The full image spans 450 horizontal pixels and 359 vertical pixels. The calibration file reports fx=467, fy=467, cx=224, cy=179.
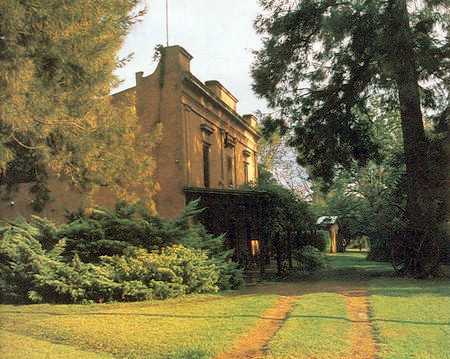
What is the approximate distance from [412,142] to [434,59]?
2.88 metres

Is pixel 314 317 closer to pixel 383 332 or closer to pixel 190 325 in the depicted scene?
pixel 383 332

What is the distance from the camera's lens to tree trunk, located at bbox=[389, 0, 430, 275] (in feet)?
46.4

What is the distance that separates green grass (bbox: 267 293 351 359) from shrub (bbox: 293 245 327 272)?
9.83 m

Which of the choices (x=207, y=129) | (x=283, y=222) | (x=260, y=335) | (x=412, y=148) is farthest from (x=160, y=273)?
(x=207, y=129)

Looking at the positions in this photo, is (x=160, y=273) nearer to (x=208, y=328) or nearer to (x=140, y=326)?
(x=140, y=326)

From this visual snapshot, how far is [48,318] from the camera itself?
859cm

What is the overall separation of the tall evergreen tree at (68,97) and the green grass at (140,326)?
2.85 m

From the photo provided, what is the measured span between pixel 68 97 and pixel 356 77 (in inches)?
435

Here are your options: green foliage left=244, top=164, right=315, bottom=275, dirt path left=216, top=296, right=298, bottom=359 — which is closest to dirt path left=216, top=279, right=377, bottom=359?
dirt path left=216, top=296, right=298, bottom=359

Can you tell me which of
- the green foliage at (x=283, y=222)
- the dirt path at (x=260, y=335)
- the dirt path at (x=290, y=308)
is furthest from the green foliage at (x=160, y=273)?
the green foliage at (x=283, y=222)

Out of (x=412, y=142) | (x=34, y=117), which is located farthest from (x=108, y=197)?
(x=412, y=142)

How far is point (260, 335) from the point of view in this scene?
7.13 metres

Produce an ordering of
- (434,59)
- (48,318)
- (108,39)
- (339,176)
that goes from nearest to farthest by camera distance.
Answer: (48,318) < (108,39) < (434,59) < (339,176)

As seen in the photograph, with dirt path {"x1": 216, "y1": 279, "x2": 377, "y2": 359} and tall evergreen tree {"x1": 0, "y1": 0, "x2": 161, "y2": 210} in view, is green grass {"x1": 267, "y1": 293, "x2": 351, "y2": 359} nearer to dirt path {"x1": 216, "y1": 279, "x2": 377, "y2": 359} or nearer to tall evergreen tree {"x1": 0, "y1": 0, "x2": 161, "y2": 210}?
dirt path {"x1": 216, "y1": 279, "x2": 377, "y2": 359}
